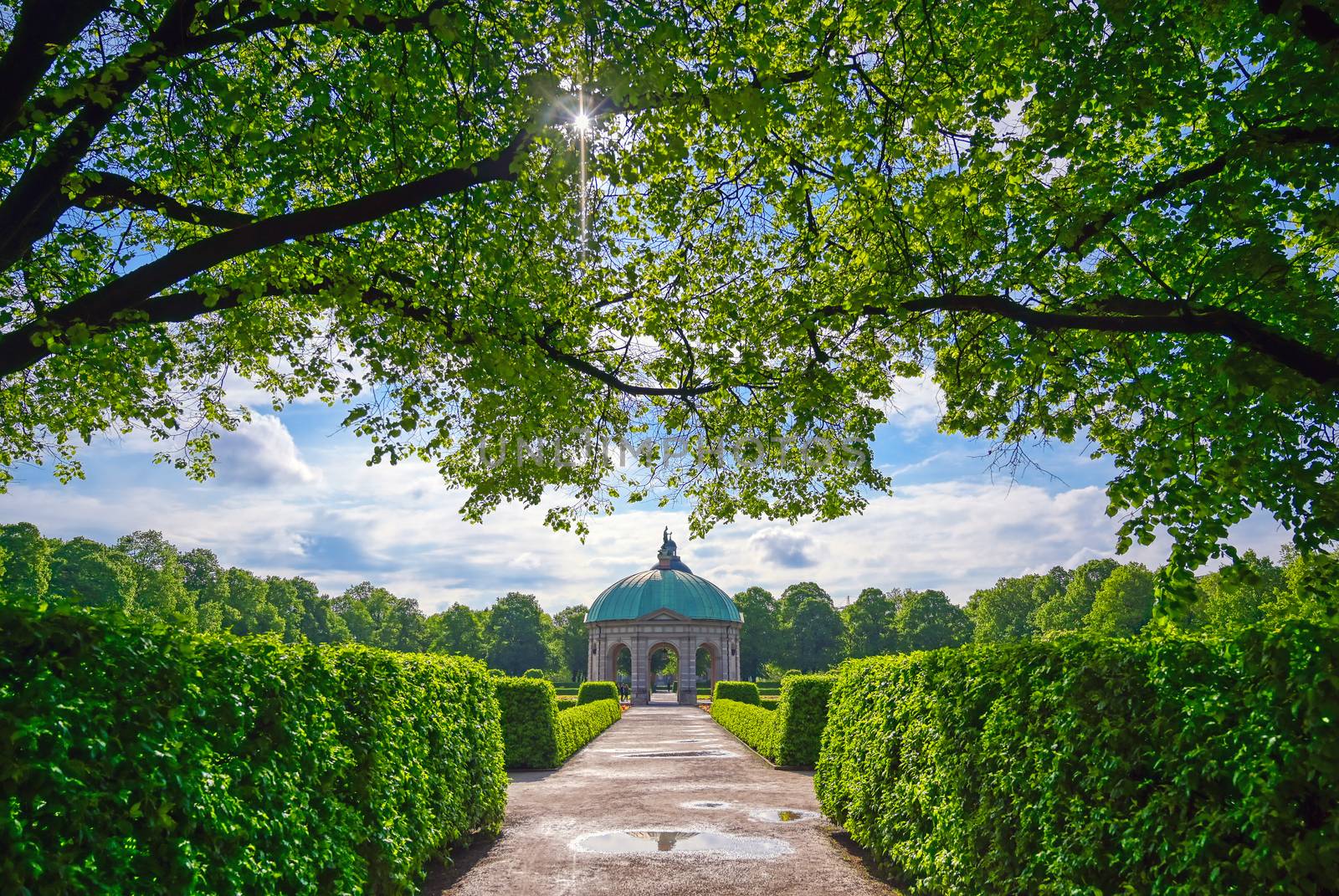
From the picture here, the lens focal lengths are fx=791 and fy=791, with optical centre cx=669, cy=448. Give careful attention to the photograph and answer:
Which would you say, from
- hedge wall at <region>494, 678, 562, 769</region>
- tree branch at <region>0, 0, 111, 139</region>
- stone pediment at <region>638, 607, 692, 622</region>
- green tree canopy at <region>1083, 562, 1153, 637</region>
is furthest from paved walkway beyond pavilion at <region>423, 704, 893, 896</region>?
green tree canopy at <region>1083, 562, 1153, 637</region>

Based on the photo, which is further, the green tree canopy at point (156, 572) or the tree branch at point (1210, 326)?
the green tree canopy at point (156, 572)

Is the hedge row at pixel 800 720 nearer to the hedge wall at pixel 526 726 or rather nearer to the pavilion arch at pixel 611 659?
the hedge wall at pixel 526 726

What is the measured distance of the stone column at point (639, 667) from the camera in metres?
57.8

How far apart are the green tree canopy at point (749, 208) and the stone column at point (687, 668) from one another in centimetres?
5006

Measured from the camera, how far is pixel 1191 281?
8.27 meters

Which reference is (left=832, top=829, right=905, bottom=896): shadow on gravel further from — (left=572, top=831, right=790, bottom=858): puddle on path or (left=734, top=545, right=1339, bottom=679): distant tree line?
(left=734, top=545, right=1339, bottom=679): distant tree line

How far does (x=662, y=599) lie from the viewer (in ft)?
202

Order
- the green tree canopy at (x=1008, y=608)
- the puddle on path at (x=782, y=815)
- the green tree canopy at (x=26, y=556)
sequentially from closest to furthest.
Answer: the puddle on path at (x=782, y=815), the green tree canopy at (x=26, y=556), the green tree canopy at (x=1008, y=608)

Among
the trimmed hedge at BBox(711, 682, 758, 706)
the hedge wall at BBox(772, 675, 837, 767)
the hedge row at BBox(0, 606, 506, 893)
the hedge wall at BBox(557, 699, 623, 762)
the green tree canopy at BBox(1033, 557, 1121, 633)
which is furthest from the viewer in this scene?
the green tree canopy at BBox(1033, 557, 1121, 633)

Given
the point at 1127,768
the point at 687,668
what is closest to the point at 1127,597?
the point at 687,668

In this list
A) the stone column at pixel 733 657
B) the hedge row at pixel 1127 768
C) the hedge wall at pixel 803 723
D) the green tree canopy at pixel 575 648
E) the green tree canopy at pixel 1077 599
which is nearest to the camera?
the hedge row at pixel 1127 768

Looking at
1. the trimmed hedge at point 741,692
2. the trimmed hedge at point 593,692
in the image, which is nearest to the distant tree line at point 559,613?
the trimmed hedge at point 593,692

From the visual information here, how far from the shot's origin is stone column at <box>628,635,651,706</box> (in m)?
57.8

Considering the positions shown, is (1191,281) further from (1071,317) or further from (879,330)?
(879,330)
